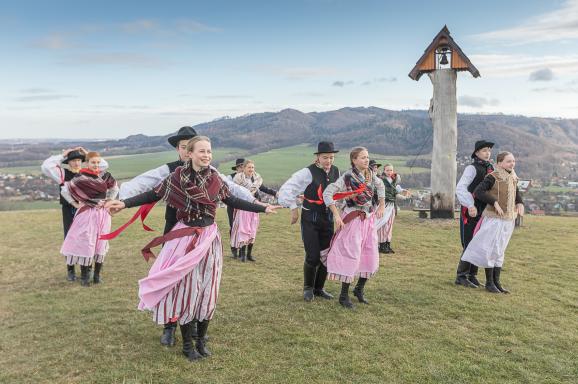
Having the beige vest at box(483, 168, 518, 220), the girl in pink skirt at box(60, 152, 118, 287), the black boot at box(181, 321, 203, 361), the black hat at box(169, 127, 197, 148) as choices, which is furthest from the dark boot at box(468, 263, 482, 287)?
the girl in pink skirt at box(60, 152, 118, 287)

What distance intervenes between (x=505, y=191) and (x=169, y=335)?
5.26 metres

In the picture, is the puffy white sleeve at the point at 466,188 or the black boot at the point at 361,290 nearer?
the black boot at the point at 361,290

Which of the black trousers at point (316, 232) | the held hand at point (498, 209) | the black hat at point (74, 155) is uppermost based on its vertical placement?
the black hat at point (74, 155)

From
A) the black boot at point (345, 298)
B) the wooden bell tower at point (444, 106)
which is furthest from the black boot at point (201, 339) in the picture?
the wooden bell tower at point (444, 106)

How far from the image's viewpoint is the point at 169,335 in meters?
4.71

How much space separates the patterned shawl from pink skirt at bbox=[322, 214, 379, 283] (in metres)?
2.20

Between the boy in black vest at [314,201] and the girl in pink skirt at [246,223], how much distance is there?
9.32 ft

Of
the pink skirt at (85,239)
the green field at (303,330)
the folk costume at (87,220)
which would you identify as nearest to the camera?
the green field at (303,330)

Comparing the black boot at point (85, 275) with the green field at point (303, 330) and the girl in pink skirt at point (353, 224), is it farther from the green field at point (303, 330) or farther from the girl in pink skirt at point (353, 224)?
the girl in pink skirt at point (353, 224)

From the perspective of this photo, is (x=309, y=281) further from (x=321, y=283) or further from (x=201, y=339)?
(x=201, y=339)

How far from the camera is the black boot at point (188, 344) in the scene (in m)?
4.36

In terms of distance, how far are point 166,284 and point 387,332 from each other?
2.66m

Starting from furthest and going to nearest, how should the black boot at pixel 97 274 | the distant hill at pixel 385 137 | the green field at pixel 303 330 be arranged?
the distant hill at pixel 385 137 → the black boot at pixel 97 274 → the green field at pixel 303 330

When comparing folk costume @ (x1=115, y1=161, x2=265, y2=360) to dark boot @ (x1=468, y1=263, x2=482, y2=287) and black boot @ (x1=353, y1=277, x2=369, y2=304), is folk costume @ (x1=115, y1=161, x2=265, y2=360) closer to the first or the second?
black boot @ (x1=353, y1=277, x2=369, y2=304)
